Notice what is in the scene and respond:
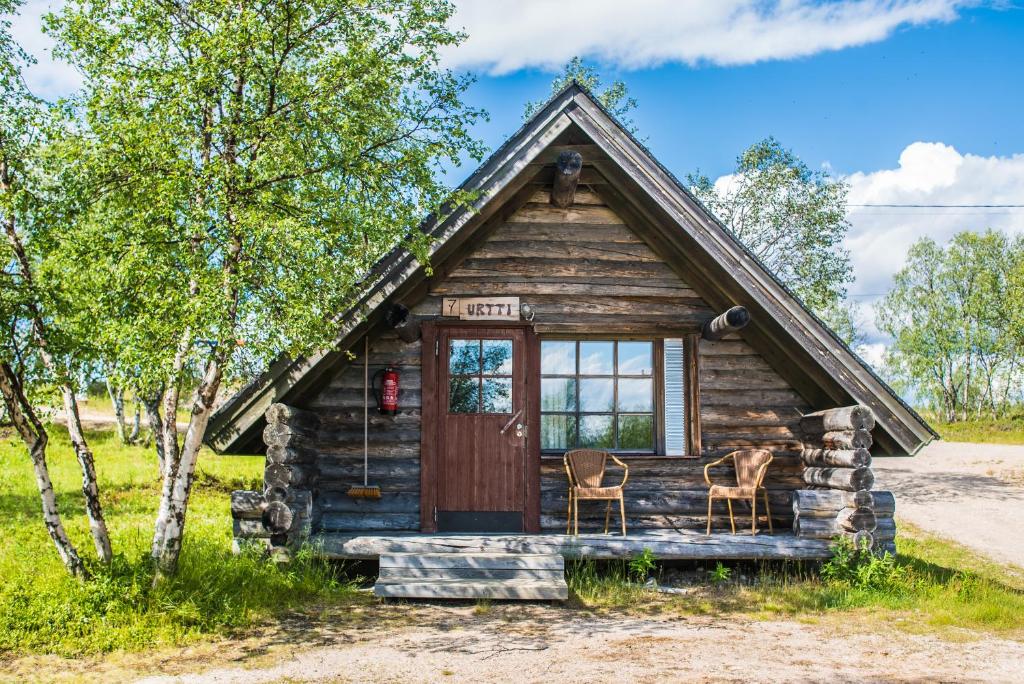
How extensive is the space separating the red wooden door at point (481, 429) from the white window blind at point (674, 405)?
159cm

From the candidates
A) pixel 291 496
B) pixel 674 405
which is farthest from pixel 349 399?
pixel 674 405

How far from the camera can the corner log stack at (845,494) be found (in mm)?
7906

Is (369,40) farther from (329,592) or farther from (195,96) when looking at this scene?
(329,592)

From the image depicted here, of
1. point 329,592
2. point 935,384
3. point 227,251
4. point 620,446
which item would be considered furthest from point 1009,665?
point 935,384

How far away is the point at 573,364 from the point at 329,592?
3571 millimetres

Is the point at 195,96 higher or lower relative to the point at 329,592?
higher

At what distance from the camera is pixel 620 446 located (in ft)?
29.9

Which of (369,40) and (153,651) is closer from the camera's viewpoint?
(153,651)

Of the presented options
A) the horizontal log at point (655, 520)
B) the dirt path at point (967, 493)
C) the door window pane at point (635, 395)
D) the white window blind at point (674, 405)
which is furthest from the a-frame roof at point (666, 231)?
the dirt path at point (967, 493)

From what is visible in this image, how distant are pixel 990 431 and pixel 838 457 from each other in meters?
26.6

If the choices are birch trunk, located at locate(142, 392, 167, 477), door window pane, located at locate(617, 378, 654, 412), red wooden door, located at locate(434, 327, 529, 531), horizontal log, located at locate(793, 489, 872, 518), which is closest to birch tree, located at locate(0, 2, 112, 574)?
red wooden door, located at locate(434, 327, 529, 531)

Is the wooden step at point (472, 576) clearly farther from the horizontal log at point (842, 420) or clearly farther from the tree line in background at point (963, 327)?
the tree line in background at point (963, 327)

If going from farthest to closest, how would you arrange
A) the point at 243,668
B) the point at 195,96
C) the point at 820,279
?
1. the point at 820,279
2. the point at 195,96
3. the point at 243,668

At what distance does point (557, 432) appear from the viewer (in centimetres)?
905
